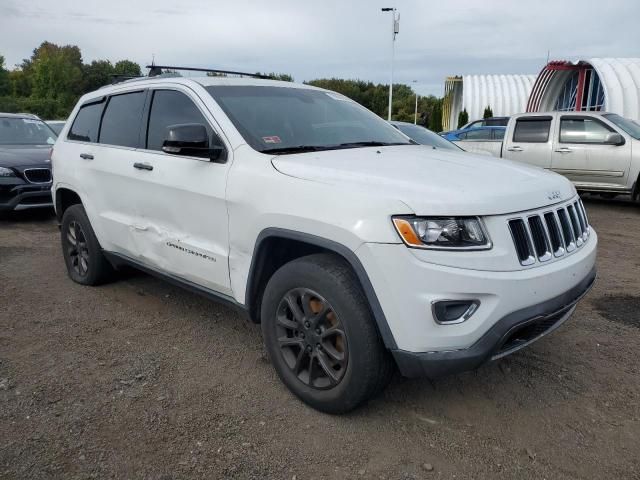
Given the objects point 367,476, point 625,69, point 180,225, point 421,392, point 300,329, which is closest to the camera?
point 367,476

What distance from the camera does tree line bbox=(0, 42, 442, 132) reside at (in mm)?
53875

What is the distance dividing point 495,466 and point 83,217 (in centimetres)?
377

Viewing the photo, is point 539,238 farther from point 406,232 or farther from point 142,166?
point 142,166

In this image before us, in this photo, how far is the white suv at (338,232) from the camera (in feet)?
7.66

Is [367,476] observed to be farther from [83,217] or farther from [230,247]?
[83,217]

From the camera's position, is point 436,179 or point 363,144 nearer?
point 436,179

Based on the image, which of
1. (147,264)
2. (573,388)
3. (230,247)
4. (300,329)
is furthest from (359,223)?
(147,264)

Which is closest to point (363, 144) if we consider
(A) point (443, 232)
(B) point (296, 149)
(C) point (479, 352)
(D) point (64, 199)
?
(B) point (296, 149)

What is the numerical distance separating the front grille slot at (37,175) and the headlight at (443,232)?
7.38 meters

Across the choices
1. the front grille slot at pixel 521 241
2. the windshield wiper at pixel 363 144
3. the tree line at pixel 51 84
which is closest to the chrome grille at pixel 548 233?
the front grille slot at pixel 521 241

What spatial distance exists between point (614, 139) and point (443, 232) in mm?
8505

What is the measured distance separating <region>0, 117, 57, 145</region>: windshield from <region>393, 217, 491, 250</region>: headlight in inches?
342

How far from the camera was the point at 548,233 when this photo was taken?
263 cm

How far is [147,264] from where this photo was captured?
3.93 metres
